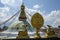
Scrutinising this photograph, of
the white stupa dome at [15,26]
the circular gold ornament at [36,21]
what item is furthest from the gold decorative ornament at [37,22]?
the white stupa dome at [15,26]

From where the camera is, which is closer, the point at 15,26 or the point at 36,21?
the point at 36,21

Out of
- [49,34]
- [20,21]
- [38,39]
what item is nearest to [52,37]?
[49,34]

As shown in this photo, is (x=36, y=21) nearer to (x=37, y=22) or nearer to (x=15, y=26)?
(x=37, y=22)

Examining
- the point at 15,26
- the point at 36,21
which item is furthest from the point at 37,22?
the point at 15,26

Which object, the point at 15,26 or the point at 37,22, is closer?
the point at 37,22

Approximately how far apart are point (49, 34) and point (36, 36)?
500 millimetres

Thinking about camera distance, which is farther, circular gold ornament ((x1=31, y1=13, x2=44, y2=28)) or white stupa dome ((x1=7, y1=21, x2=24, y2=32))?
white stupa dome ((x1=7, y1=21, x2=24, y2=32))

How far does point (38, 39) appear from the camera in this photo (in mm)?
6113

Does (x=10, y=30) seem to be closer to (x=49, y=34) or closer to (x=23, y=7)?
(x=23, y=7)

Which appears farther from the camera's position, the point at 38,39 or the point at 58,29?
the point at 58,29

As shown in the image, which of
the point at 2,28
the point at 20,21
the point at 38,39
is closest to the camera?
the point at 38,39

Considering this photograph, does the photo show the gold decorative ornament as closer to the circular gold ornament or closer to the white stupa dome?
the circular gold ornament

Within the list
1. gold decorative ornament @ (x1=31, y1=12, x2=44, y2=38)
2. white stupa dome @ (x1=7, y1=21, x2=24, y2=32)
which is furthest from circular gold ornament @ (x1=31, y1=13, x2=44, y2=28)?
white stupa dome @ (x1=7, y1=21, x2=24, y2=32)

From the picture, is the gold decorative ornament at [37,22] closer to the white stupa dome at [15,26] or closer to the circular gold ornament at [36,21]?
the circular gold ornament at [36,21]
